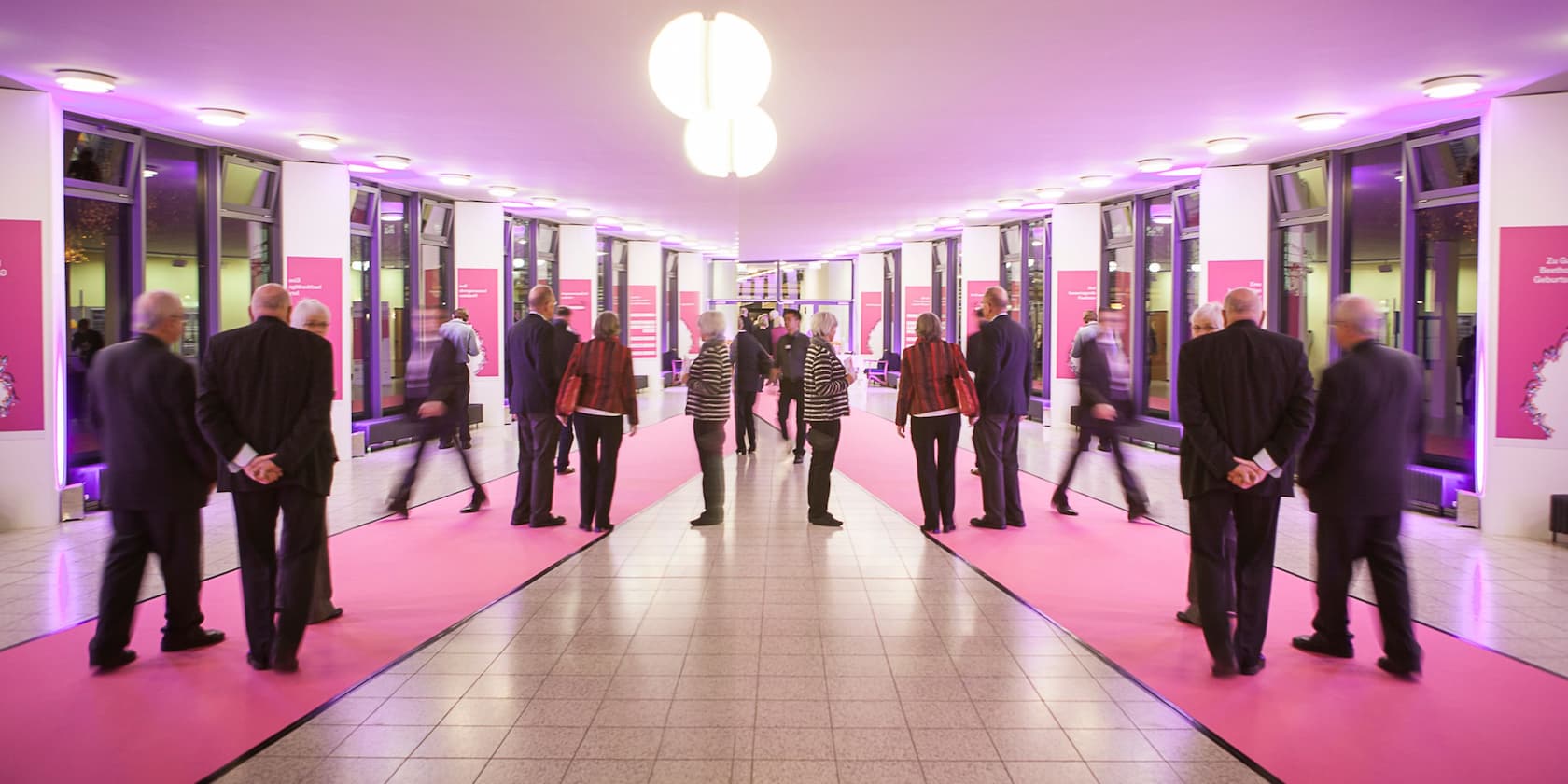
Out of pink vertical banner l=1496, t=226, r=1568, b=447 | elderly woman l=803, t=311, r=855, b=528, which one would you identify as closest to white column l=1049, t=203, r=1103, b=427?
pink vertical banner l=1496, t=226, r=1568, b=447

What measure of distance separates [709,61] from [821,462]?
4.55m

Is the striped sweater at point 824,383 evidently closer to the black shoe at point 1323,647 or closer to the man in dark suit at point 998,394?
the man in dark suit at point 998,394

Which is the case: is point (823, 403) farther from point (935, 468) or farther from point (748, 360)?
point (748, 360)

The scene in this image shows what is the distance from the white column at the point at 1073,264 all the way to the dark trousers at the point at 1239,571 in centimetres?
1110

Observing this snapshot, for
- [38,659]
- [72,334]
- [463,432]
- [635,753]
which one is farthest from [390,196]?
[635,753]

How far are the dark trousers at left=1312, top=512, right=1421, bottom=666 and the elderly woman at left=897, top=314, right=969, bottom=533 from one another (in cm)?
302

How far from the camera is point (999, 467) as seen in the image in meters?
7.79

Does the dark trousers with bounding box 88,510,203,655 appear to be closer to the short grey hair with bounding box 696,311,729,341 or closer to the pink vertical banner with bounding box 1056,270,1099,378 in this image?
the short grey hair with bounding box 696,311,729,341

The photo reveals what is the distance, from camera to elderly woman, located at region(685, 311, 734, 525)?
784cm

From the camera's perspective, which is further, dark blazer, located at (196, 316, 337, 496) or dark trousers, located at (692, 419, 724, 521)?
Answer: dark trousers, located at (692, 419, 724, 521)

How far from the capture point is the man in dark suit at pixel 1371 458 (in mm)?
4344

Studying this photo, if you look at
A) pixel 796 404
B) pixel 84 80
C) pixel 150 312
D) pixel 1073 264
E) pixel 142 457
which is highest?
pixel 84 80

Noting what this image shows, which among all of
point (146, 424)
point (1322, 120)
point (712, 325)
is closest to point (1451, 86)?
point (1322, 120)

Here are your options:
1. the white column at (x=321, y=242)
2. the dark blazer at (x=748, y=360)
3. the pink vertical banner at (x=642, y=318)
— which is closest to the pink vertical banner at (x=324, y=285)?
the white column at (x=321, y=242)
